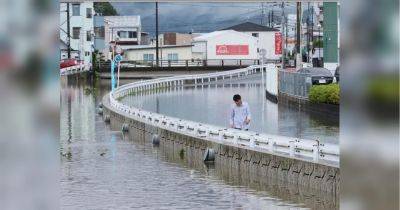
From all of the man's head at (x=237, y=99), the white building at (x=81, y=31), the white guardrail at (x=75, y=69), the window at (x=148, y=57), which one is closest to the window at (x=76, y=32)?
the white building at (x=81, y=31)

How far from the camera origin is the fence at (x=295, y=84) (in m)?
30.3

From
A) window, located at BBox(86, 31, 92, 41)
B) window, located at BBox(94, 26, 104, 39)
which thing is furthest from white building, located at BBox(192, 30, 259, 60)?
window, located at BBox(86, 31, 92, 41)

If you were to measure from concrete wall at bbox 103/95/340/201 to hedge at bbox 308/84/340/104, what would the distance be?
8.36 meters

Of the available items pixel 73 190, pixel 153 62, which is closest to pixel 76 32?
pixel 153 62

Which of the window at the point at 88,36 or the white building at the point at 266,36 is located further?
the white building at the point at 266,36

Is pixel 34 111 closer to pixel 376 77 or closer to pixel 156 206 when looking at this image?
pixel 376 77

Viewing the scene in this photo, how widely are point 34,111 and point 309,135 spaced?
58.1ft

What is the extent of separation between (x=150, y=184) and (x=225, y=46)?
2471 inches

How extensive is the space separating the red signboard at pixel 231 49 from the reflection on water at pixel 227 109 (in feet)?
82.4

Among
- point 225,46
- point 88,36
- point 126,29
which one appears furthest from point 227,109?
point 126,29

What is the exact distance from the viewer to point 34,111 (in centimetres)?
310

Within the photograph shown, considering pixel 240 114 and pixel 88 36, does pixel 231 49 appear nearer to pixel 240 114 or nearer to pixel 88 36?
pixel 88 36

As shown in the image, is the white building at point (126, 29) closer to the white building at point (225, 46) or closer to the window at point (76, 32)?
the white building at point (225, 46)

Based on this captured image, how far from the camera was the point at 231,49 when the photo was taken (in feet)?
248
